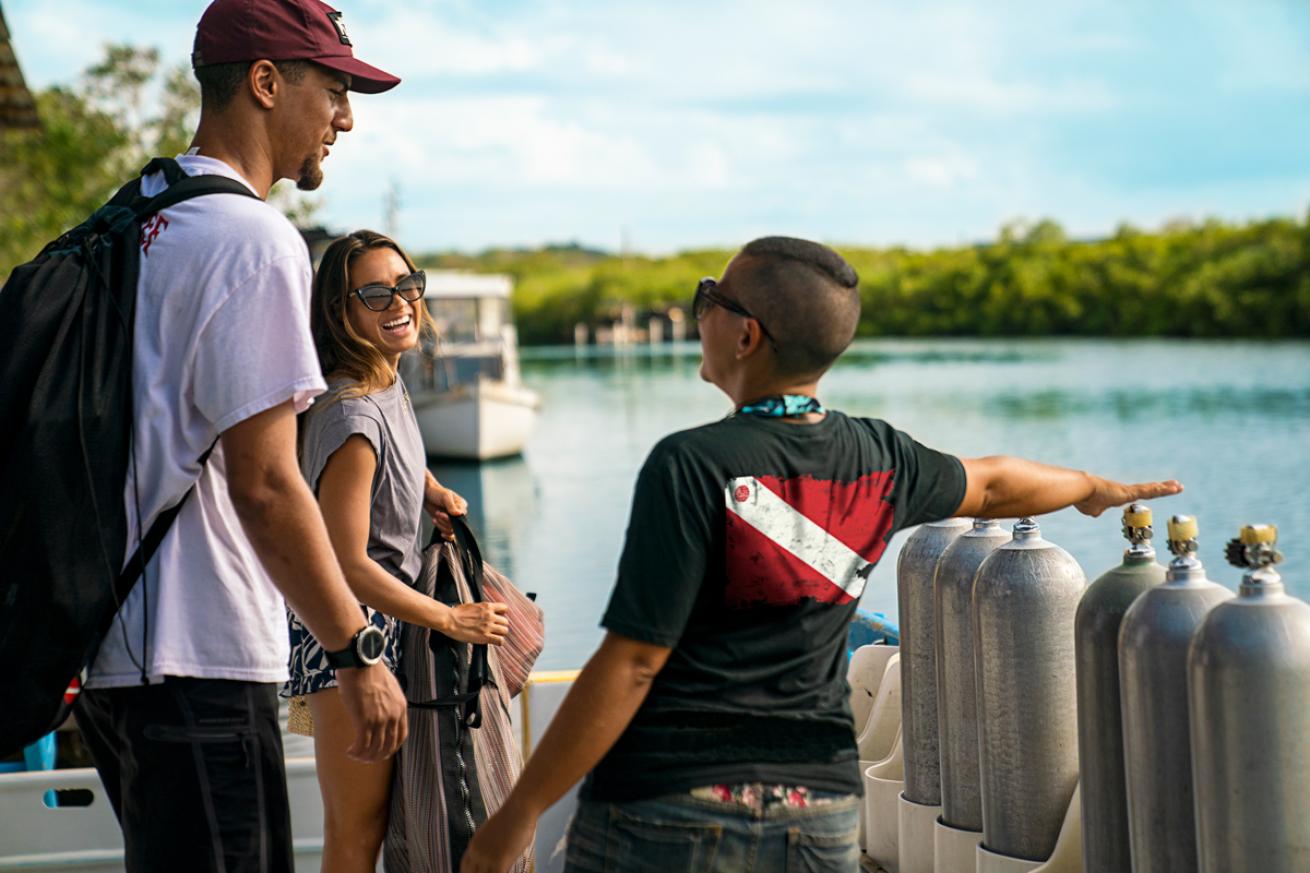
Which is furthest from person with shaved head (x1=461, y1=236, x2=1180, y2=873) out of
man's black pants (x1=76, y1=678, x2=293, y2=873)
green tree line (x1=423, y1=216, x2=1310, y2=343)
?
green tree line (x1=423, y1=216, x2=1310, y2=343)

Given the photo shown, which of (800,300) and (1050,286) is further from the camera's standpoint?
(1050,286)

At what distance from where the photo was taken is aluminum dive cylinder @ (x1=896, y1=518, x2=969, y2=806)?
11.7 feet

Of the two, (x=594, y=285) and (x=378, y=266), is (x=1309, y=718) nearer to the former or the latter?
(x=378, y=266)

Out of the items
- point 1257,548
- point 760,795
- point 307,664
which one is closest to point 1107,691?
point 1257,548

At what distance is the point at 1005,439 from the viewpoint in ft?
127

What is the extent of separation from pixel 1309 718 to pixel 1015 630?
2.62 ft

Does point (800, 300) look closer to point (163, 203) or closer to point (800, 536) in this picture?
point (800, 536)

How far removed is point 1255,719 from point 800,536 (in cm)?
77

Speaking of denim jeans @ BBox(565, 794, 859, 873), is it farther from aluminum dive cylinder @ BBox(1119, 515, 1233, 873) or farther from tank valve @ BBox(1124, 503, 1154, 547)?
tank valve @ BBox(1124, 503, 1154, 547)

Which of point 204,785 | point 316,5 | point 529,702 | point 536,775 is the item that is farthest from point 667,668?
point 529,702

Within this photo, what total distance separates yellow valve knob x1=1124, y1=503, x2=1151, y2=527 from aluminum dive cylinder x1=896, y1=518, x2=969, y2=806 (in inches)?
33.9

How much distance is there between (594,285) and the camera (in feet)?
437

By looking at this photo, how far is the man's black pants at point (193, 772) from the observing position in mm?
2125

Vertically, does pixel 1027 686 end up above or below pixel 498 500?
above
